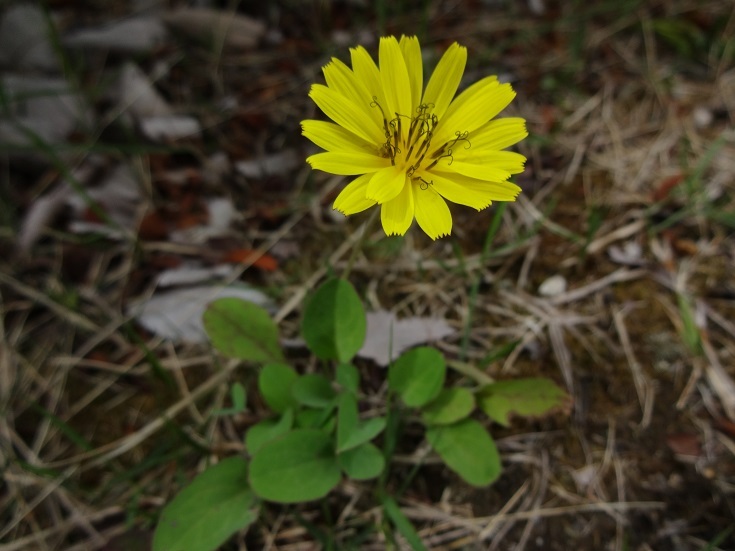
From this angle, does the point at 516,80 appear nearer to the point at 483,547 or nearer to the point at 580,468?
the point at 580,468

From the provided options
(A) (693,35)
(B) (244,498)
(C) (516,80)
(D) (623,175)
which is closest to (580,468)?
(B) (244,498)

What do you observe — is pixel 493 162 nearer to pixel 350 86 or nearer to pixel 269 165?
pixel 350 86

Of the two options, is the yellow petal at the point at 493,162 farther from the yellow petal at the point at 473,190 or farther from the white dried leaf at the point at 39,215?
the white dried leaf at the point at 39,215

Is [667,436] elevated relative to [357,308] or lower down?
lower down

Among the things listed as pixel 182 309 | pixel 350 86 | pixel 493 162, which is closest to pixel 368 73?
pixel 350 86

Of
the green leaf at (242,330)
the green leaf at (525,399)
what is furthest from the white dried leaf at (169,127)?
the green leaf at (525,399)

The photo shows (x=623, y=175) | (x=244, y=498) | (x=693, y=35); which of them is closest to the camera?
(x=244, y=498)
